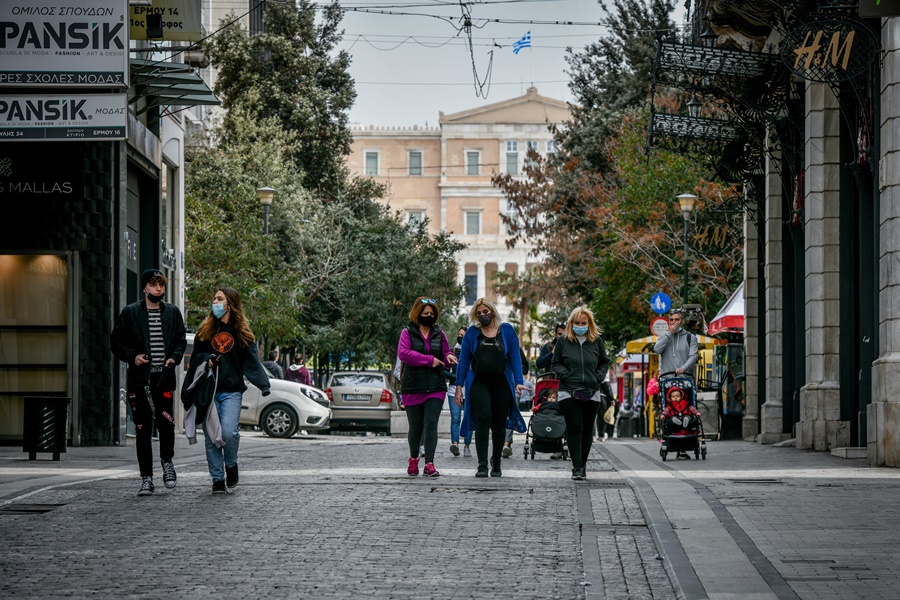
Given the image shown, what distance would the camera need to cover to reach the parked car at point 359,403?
36094 millimetres

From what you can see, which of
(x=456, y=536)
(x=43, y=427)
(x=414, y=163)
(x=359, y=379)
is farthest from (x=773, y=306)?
(x=414, y=163)

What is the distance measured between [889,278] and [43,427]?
31.0 feet

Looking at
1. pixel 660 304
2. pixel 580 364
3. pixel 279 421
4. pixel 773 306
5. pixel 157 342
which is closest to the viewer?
pixel 157 342

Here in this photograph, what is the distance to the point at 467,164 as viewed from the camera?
118 meters

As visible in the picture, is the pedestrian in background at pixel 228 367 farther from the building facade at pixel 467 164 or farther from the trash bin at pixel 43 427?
the building facade at pixel 467 164

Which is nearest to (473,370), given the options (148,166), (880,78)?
(880,78)

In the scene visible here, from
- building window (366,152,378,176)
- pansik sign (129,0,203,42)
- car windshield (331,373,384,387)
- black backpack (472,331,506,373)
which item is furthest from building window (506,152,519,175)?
black backpack (472,331,506,373)

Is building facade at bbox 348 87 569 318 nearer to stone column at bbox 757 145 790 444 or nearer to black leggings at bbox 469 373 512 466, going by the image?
stone column at bbox 757 145 790 444

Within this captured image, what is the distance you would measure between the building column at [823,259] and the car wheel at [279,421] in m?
12.2

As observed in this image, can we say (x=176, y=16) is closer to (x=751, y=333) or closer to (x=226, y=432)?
(x=226, y=432)

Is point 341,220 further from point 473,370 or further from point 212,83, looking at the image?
point 473,370

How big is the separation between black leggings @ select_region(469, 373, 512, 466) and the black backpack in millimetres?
114

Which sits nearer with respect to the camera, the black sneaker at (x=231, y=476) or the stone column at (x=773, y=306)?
the black sneaker at (x=231, y=476)

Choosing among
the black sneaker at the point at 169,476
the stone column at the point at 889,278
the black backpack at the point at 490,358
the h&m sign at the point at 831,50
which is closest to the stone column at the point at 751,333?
the h&m sign at the point at 831,50
